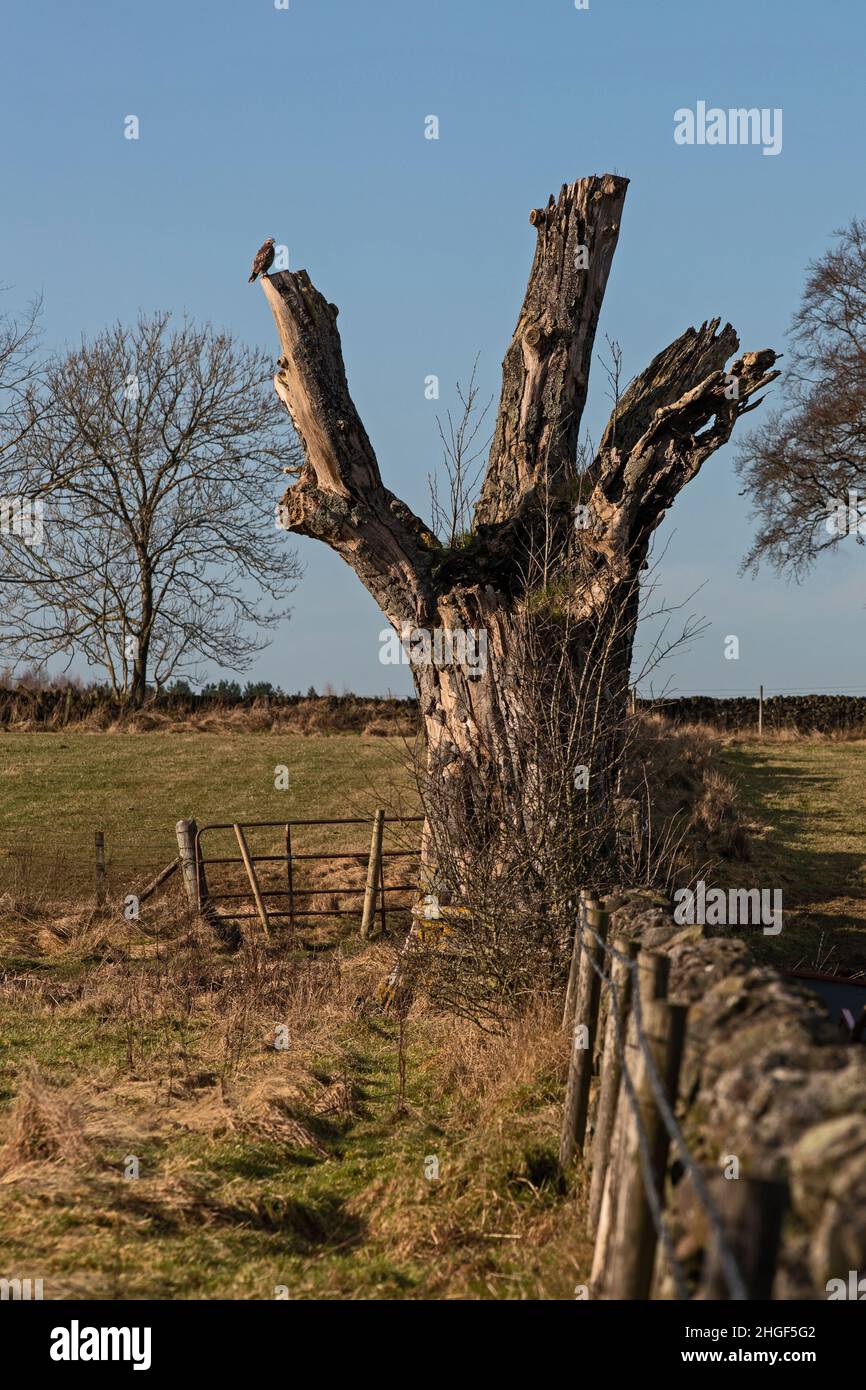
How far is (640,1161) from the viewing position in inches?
155

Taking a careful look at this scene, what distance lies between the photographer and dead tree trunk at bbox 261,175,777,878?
10.9 meters

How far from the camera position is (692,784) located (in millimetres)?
25125

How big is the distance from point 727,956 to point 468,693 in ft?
21.5

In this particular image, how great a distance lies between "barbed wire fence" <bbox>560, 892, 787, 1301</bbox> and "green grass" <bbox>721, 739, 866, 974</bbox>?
10.0 meters

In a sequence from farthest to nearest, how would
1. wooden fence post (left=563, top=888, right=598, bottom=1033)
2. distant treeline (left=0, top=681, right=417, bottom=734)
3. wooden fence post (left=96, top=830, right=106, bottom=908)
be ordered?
distant treeline (left=0, top=681, right=417, bottom=734)
wooden fence post (left=96, top=830, right=106, bottom=908)
wooden fence post (left=563, top=888, right=598, bottom=1033)

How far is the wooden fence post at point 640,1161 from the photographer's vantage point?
13.0 feet

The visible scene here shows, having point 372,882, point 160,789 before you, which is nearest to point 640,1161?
point 372,882

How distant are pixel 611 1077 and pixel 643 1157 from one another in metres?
1.30

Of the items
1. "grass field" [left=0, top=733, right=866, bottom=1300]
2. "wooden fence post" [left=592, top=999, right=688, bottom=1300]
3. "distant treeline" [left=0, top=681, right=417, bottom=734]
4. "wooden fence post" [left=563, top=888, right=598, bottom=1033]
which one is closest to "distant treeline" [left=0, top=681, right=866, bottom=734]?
"distant treeline" [left=0, top=681, right=417, bottom=734]

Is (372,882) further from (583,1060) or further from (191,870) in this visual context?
(583,1060)

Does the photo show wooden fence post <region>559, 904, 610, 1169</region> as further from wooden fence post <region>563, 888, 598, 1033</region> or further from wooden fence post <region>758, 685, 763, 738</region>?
wooden fence post <region>758, 685, 763, 738</region>

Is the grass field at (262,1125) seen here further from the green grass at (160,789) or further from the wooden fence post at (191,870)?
the green grass at (160,789)
